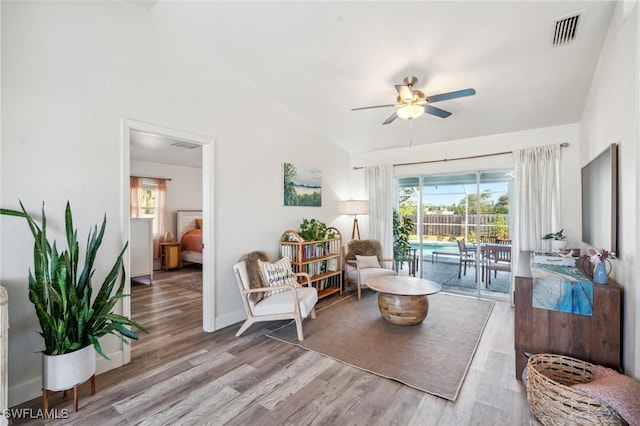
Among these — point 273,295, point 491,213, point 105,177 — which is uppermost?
point 105,177

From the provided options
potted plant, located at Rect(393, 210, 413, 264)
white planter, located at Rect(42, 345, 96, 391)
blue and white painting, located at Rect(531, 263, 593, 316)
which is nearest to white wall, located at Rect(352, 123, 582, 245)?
potted plant, located at Rect(393, 210, 413, 264)

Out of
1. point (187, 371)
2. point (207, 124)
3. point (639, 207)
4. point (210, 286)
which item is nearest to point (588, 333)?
point (639, 207)

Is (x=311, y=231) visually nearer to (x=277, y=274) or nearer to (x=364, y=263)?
(x=277, y=274)

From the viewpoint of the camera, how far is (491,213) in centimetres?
447

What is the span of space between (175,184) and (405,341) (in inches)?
248

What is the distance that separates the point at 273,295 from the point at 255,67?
8.77 feet

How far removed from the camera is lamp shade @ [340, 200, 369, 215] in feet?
16.6

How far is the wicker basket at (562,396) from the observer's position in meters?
1.54

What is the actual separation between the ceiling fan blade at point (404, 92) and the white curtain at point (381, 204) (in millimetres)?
2545

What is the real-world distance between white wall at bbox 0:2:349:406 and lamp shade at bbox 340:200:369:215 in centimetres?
197

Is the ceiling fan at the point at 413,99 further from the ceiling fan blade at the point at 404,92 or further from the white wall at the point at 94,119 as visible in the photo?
the white wall at the point at 94,119

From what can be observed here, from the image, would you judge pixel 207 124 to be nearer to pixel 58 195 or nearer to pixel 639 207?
pixel 58 195

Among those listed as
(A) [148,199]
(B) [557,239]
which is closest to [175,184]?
(A) [148,199]

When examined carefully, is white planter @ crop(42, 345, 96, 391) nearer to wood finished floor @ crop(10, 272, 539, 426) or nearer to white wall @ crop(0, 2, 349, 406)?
wood finished floor @ crop(10, 272, 539, 426)
